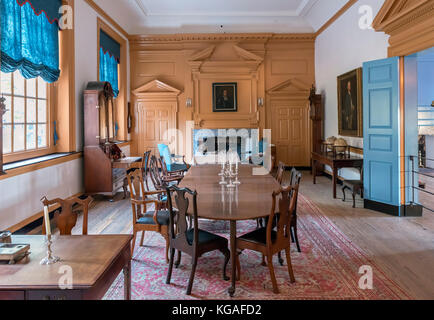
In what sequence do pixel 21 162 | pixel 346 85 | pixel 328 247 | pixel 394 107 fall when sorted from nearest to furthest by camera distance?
pixel 328 247 < pixel 21 162 < pixel 394 107 < pixel 346 85

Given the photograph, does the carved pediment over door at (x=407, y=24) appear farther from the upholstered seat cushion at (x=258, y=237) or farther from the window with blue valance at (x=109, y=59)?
the window with blue valance at (x=109, y=59)

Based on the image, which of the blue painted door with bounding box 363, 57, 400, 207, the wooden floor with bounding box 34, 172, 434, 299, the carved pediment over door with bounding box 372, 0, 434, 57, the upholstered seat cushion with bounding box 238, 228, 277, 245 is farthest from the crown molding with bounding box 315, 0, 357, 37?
the upholstered seat cushion with bounding box 238, 228, 277, 245

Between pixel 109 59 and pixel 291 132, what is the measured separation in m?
5.90

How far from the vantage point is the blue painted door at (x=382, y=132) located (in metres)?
5.18

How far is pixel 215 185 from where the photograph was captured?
399cm

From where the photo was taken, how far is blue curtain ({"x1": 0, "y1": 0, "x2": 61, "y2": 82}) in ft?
13.9

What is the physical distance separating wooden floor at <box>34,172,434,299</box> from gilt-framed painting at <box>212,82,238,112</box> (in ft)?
14.1

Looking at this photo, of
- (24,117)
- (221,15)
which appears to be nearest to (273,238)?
(24,117)

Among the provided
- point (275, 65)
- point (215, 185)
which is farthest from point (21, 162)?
point (275, 65)

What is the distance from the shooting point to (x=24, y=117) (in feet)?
16.3

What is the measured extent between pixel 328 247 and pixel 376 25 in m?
3.85

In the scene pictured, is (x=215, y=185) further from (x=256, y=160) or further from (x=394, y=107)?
(x=256, y=160)

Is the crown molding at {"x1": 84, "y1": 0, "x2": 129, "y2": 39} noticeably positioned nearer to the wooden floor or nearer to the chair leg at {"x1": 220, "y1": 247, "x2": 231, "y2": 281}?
the wooden floor

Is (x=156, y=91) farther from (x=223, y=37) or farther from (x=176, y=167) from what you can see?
(x=176, y=167)
